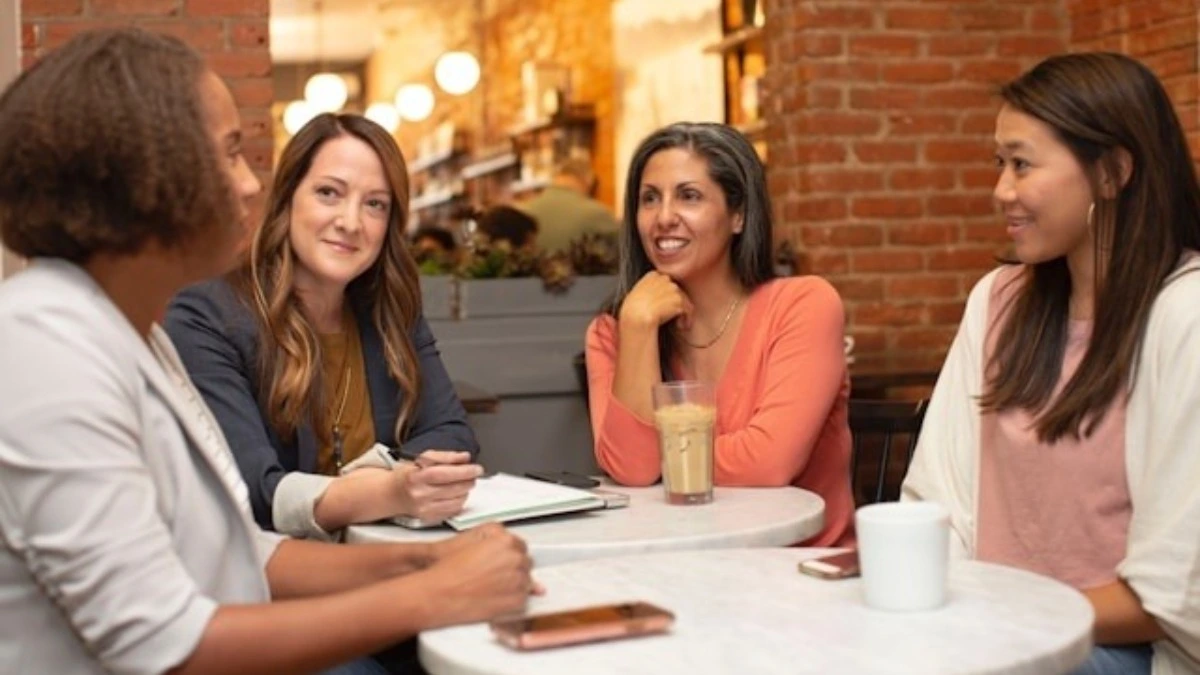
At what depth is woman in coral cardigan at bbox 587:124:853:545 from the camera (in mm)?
2586

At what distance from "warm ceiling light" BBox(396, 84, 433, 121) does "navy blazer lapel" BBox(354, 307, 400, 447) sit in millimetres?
8213

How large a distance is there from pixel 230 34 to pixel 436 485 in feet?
7.82

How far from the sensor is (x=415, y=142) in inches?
462

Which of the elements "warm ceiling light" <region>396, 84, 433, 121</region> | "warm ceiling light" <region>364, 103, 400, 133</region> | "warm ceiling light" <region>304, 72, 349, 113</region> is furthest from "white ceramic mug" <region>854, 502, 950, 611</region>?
"warm ceiling light" <region>364, 103, 400, 133</region>

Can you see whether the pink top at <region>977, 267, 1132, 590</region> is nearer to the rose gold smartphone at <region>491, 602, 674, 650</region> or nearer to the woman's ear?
the woman's ear

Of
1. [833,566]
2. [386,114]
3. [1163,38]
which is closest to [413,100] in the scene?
[386,114]

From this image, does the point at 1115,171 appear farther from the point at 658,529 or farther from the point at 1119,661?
the point at 658,529

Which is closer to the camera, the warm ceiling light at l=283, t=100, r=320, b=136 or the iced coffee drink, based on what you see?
the iced coffee drink

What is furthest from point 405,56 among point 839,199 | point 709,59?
point 839,199

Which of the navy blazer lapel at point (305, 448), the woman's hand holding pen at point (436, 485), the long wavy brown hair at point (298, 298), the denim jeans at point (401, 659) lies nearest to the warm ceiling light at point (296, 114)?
the long wavy brown hair at point (298, 298)

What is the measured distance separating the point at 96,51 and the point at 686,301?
5.07ft

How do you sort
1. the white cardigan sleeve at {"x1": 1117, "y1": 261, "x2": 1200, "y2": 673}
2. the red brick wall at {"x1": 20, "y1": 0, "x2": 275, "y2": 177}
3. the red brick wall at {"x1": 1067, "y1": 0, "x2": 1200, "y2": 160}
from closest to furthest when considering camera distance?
the white cardigan sleeve at {"x1": 1117, "y1": 261, "x2": 1200, "y2": 673} < the red brick wall at {"x1": 20, "y1": 0, "x2": 275, "y2": 177} < the red brick wall at {"x1": 1067, "y1": 0, "x2": 1200, "y2": 160}

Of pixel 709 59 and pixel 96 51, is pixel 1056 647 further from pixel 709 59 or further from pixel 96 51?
pixel 709 59

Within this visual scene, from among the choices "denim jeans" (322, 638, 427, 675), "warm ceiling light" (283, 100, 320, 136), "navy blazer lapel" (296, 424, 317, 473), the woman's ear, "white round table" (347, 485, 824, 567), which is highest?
"warm ceiling light" (283, 100, 320, 136)
